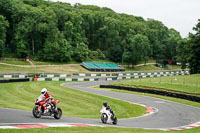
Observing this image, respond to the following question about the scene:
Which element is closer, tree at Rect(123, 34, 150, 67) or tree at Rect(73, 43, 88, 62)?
tree at Rect(73, 43, 88, 62)

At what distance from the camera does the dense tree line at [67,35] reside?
94.4 meters

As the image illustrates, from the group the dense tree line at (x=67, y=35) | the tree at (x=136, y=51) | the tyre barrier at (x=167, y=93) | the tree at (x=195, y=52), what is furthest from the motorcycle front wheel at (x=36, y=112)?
the tree at (x=136, y=51)

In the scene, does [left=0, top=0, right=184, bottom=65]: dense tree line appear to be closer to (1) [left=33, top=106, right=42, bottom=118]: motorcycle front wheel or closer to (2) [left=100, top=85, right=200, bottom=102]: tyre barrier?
(2) [left=100, top=85, right=200, bottom=102]: tyre barrier

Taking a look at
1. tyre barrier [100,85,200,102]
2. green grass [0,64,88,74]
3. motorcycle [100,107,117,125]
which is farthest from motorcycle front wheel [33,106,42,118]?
green grass [0,64,88,74]

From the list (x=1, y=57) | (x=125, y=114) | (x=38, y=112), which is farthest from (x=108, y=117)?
(x=1, y=57)

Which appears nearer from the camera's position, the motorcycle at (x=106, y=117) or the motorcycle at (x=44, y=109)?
the motorcycle at (x=44, y=109)

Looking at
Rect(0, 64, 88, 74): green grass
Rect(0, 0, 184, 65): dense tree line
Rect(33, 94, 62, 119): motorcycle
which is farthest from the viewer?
Rect(0, 0, 184, 65): dense tree line

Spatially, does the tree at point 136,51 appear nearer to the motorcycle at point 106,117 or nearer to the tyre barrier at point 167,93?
the tyre barrier at point 167,93

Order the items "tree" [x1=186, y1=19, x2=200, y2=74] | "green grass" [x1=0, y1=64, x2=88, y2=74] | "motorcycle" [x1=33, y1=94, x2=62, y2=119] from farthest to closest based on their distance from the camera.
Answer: "tree" [x1=186, y1=19, x2=200, y2=74], "green grass" [x1=0, y1=64, x2=88, y2=74], "motorcycle" [x1=33, y1=94, x2=62, y2=119]

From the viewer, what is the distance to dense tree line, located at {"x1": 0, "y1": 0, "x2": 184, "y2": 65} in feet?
Result: 310

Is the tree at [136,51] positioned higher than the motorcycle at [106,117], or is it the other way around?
the tree at [136,51]

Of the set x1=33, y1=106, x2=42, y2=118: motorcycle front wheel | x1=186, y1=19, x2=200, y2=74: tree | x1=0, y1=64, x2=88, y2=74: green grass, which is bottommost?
x1=33, y1=106, x2=42, y2=118: motorcycle front wheel

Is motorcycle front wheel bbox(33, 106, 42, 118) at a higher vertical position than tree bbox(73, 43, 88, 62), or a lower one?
lower

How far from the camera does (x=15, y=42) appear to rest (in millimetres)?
94250
